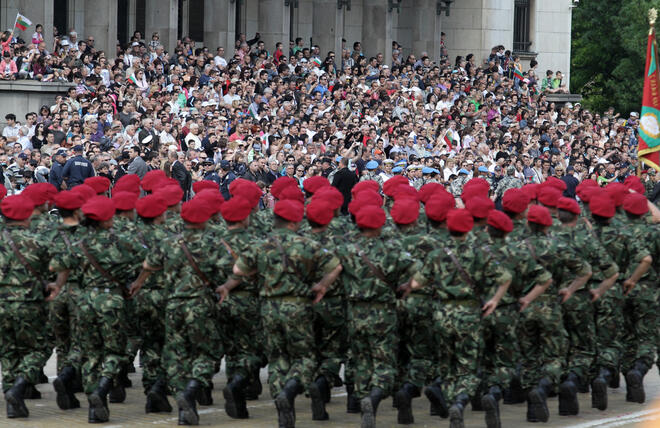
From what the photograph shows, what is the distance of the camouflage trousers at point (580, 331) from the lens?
11.7 meters

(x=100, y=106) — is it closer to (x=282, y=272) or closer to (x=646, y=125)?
(x=646, y=125)

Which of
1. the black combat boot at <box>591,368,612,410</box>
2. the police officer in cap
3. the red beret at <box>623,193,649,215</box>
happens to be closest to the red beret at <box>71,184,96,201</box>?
the black combat boot at <box>591,368,612,410</box>

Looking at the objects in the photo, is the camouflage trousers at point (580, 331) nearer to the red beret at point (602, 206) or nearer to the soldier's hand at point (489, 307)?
the red beret at point (602, 206)

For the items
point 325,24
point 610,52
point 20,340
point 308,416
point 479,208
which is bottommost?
point 308,416

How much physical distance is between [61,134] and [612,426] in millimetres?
13225

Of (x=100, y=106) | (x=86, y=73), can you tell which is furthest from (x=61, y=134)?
(x=86, y=73)

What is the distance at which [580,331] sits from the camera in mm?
11797

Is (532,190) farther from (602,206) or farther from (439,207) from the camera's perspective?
(439,207)

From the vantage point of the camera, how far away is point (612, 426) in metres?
11.3

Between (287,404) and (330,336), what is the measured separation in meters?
1.00

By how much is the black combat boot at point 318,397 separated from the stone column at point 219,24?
24.8 meters

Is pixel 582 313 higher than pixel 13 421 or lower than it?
higher

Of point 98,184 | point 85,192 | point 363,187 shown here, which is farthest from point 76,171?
point 85,192

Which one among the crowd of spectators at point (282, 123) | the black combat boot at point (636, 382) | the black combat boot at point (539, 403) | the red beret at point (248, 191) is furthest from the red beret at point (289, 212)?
the crowd of spectators at point (282, 123)
